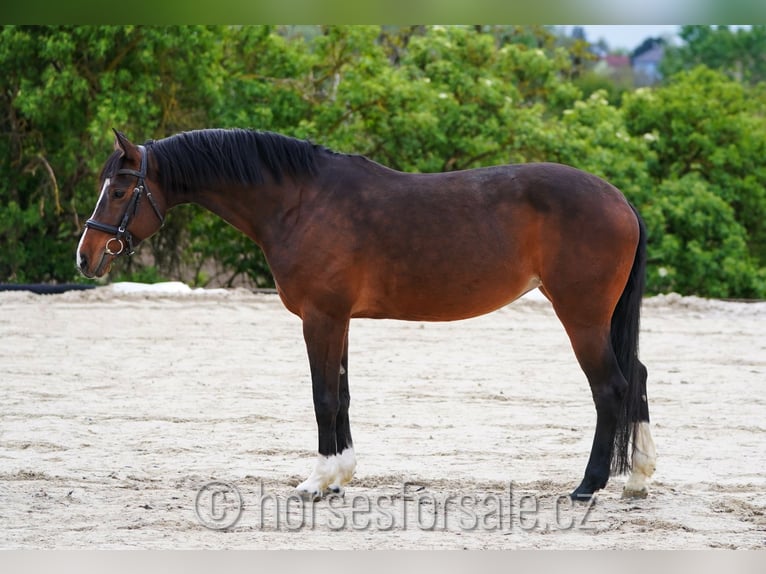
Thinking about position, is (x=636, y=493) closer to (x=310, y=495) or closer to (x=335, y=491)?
(x=335, y=491)

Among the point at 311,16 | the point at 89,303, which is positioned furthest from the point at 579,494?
the point at 89,303

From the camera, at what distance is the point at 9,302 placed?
38.0 ft

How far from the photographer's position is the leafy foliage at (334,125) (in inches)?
525

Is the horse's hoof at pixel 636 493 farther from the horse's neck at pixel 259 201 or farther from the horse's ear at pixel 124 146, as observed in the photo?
the horse's ear at pixel 124 146

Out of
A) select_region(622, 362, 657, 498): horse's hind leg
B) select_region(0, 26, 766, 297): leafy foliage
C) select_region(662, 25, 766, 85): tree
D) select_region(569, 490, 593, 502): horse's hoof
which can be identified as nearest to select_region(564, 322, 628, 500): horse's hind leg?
select_region(569, 490, 593, 502): horse's hoof

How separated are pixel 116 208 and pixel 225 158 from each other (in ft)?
1.76

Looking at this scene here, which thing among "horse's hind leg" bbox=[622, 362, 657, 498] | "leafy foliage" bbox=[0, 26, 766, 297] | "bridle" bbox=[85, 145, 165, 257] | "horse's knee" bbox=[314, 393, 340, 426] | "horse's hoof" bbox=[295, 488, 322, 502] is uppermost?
"leafy foliage" bbox=[0, 26, 766, 297]

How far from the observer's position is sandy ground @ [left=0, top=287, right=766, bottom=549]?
4.34 m

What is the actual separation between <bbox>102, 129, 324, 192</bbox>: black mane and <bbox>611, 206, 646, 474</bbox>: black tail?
1549mm

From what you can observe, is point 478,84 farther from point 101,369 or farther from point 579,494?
point 579,494

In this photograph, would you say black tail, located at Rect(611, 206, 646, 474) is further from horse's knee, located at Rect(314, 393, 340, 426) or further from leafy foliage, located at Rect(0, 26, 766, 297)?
leafy foliage, located at Rect(0, 26, 766, 297)

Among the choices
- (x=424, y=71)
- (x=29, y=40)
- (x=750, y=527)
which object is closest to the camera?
(x=750, y=527)

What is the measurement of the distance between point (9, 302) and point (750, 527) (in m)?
9.12

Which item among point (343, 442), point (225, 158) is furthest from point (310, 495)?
point (225, 158)
